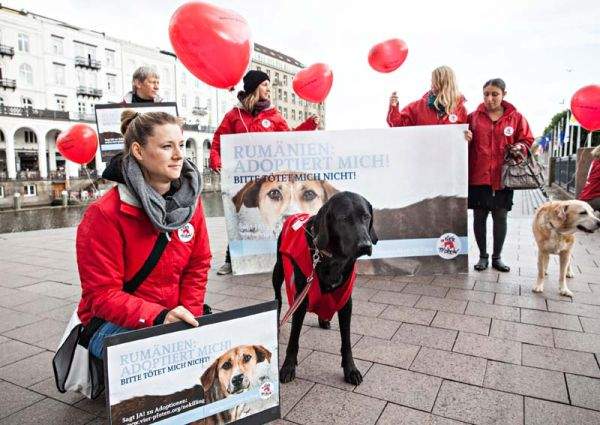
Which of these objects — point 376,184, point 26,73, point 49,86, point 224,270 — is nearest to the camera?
point 376,184

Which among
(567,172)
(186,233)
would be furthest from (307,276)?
(567,172)

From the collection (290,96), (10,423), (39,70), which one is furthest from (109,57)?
(10,423)

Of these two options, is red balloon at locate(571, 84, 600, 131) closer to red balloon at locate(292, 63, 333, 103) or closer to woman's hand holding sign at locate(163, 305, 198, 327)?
red balloon at locate(292, 63, 333, 103)

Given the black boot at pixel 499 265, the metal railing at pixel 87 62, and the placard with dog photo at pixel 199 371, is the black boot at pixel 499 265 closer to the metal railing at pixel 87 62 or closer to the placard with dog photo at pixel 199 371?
the placard with dog photo at pixel 199 371

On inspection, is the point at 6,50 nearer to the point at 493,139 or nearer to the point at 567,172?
the point at 567,172

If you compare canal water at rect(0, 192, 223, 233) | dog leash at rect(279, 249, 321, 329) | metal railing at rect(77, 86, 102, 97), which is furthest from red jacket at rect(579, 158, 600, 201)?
metal railing at rect(77, 86, 102, 97)

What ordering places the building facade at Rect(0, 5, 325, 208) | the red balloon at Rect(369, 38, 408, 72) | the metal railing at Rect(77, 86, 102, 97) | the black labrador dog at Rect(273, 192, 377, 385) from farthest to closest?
1. the metal railing at Rect(77, 86, 102, 97)
2. the building facade at Rect(0, 5, 325, 208)
3. the red balloon at Rect(369, 38, 408, 72)
4. the black labrador dog at Rect(273, 192, 377, 385)

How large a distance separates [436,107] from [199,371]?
445 cm

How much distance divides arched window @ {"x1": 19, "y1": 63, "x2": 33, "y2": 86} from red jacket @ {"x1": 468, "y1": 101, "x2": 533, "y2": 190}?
48866 millimetres

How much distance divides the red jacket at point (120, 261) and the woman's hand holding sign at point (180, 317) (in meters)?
0.07

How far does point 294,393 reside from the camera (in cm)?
258

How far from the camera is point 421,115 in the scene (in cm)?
541

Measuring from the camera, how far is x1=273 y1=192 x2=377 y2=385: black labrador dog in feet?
8.09

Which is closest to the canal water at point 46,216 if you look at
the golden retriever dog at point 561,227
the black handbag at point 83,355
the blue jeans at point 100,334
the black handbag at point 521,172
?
the black handbag at point 521,172
